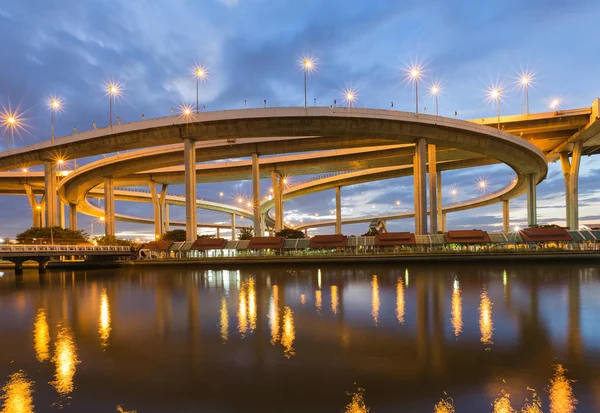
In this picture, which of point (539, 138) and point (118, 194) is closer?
point (539, 138)

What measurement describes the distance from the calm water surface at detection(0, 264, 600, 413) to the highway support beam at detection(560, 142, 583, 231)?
48.4 metres

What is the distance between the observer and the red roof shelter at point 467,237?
136 ft

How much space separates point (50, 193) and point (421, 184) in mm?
53123

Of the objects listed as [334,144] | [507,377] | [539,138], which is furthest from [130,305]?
[539,138]

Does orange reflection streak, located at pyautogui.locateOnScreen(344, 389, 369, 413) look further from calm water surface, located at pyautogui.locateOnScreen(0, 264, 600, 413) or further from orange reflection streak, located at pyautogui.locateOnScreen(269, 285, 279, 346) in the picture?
orange reflection streak, located at pyautogui.locateOnScreen(269, 285, 279, 346)

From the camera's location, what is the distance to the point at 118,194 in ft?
281

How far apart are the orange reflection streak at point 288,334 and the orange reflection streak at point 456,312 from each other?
4810 mm

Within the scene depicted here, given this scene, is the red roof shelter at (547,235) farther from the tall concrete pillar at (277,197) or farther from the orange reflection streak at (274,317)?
the tall concrete pillar at (277,197)

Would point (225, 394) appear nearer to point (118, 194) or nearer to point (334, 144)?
point (334, 144)

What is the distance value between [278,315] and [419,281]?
1223 cm

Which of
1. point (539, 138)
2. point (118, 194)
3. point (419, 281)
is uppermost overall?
point (539, 138)

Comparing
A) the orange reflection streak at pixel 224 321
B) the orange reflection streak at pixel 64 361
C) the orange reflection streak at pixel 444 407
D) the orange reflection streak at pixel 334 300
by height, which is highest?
the orange reflection streak at pixel 444 407

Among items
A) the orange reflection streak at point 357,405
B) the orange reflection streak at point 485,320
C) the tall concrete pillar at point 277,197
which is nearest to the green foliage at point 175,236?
the tall concrete pillar at point 277,197

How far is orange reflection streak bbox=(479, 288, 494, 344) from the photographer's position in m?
10.2
